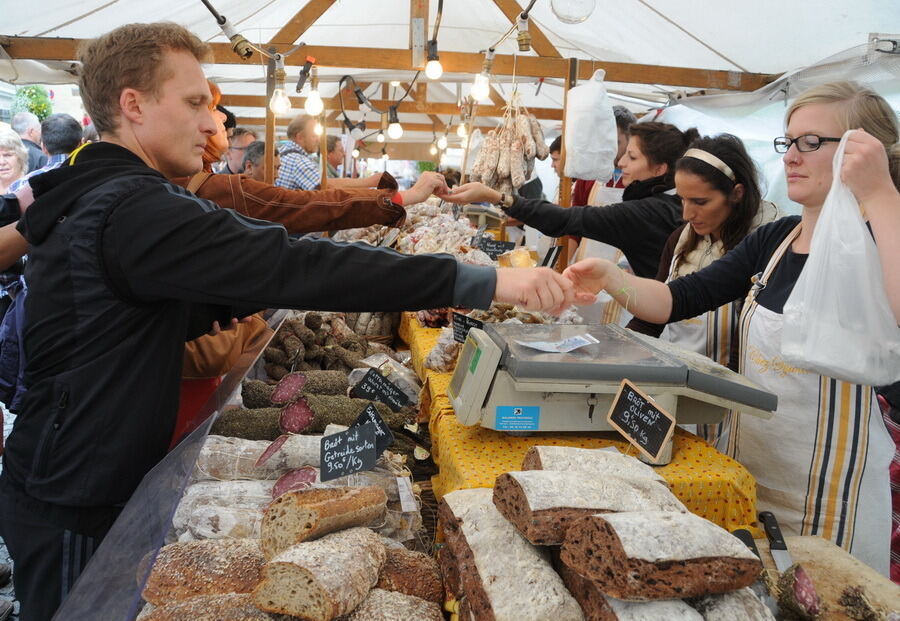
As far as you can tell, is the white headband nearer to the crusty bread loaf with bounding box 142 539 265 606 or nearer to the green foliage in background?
the crusty bread loaf with bounding box 142 539 265 606

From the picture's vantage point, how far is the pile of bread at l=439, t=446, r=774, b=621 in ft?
3.23

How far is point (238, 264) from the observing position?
1.36 metres

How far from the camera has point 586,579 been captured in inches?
42.9

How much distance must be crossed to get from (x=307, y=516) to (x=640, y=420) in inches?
33.0

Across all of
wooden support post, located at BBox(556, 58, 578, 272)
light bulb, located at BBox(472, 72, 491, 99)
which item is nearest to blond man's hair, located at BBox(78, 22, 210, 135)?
light bulb, located at BBox(472, 72, 491, 99)

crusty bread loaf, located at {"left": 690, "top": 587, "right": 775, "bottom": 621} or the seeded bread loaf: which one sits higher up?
crusty bread loaf, located at {"left": 690, "top": 587, "right": 775, "bottom": 621}

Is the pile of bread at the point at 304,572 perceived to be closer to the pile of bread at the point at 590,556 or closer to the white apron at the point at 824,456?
the pile of bread at the point at 590,556

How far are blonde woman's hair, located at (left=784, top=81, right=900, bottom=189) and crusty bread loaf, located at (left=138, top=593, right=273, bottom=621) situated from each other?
1.95 meters

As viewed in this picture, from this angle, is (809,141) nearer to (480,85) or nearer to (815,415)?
(815,415)

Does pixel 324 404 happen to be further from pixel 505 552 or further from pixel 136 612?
pixel 505 552

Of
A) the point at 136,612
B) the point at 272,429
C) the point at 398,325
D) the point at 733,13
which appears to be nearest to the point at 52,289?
the point at 136,612

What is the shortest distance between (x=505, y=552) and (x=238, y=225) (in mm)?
877

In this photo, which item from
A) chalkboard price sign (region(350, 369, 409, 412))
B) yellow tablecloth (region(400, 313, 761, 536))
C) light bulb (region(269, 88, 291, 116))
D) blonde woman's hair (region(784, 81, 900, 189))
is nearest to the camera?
yellow tablecloth (region(400, 313, 761, 536))

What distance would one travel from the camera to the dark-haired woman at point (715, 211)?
2.68m
